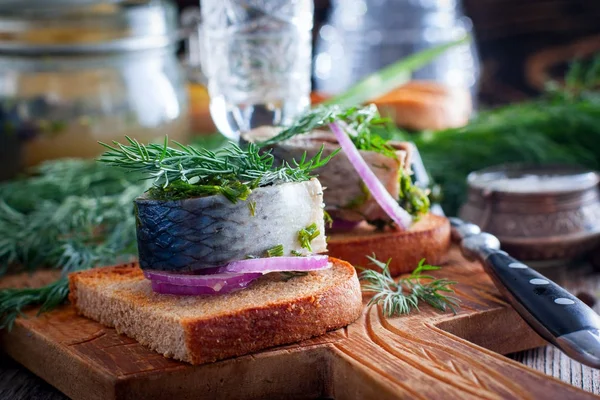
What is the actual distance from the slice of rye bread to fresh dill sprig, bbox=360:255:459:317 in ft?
0.36

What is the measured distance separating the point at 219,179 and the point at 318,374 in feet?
1.86

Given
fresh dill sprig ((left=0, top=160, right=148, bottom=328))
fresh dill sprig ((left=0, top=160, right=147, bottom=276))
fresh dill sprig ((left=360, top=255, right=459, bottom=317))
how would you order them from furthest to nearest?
fresh dill sprig ((left=0, top=160, right=147, bottom=276)), fresh dill sprig ((left=0, top=160, right=148, bottom=328)), fresh dill sprig ((left=360, top=255, right=459, bottom=317))

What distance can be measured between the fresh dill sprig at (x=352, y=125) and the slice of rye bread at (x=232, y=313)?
1.63ft

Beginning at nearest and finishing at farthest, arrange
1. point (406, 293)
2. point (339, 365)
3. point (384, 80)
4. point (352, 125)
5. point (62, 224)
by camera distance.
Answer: point (339, 365)
point (406, 293)
point (352, 125)
point (62, 224)
point (384, 80)

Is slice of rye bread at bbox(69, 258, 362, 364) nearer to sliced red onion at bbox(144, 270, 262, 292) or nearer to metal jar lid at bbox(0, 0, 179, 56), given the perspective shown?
sliced red onion at bbox(144, 270, 262, 292)

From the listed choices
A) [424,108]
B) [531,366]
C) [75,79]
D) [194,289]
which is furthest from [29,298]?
[424,108]

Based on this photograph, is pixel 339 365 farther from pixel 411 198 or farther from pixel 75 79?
pixel 75 79

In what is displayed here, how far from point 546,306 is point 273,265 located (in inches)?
27.6

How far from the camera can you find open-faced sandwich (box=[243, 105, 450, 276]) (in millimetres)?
2734

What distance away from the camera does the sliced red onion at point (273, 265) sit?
220 centimetres

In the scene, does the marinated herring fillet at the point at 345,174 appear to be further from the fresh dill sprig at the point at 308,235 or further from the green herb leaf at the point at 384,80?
the green herb leaf at the point at 384,80

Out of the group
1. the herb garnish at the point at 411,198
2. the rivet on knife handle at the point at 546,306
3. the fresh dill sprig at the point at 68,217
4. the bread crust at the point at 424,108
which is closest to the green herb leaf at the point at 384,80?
the bread crust at the point at 424,108

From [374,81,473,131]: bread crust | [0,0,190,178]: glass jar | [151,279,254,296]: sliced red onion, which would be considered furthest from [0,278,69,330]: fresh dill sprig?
[374,81,473,131]: bread crust

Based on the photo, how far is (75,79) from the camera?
4035mm
